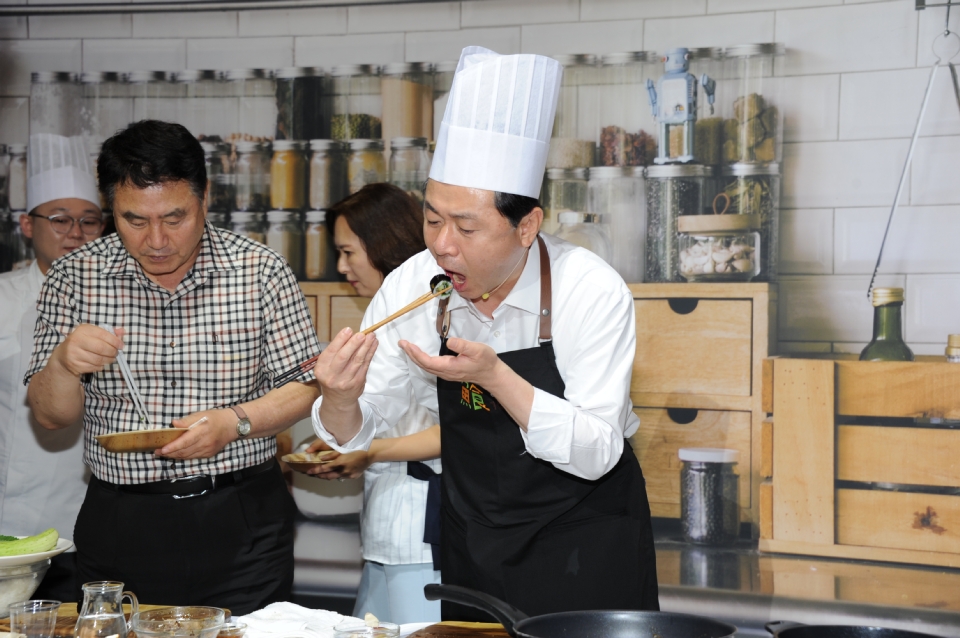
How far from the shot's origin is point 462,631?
5.55ft

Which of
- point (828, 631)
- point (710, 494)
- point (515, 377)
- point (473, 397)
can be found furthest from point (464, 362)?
point (710, 494)

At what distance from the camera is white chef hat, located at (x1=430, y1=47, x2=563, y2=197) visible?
1876mm

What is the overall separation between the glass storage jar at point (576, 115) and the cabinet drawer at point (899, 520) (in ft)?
4.88

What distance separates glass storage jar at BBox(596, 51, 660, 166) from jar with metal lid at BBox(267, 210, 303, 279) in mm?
1246

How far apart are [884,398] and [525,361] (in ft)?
5.51

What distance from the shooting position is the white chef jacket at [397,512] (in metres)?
2.56

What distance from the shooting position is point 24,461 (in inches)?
125

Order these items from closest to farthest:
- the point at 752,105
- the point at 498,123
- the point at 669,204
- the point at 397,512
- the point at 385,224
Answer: the point at 498,123 → the point at 397,512 → the point at 385,224 → the point at 752,105 → the point at 669,204

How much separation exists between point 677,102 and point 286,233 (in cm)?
160

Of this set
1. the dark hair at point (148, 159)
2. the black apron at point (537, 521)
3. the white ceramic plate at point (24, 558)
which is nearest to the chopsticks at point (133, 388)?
the dark hair at point (148, 159)

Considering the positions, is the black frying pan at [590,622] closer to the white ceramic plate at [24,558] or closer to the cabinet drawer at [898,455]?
the white ceramic plate at [24,558]

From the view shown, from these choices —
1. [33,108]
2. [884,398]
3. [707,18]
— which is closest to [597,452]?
[884,398]

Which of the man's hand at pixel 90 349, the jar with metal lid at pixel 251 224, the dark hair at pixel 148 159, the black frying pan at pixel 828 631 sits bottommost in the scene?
the black frying pan at pixel 828 631

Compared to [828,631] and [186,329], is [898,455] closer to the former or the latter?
[828,631]
